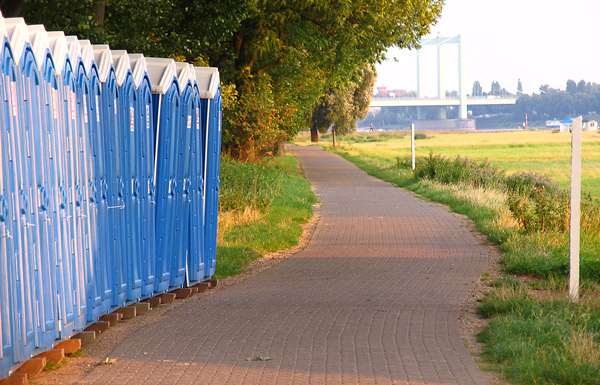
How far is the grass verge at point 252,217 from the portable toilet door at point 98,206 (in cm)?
356

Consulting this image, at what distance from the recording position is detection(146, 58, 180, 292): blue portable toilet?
7988mm

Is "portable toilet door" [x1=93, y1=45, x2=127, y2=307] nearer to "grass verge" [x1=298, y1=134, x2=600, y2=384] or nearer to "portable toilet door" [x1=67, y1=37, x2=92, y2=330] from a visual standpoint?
"portable toilet door" [x1=67, y1=37, x2=92, y2=330]

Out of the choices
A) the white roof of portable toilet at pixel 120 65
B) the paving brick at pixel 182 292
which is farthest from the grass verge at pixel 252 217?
the white roof of portable toilet at pixel 120 65

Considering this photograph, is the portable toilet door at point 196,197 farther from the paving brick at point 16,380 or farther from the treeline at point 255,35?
the treeline at point 255,35

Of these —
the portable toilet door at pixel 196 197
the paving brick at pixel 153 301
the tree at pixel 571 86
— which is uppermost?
the tree at pixel 571 86

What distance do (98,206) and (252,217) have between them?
8.67 meters

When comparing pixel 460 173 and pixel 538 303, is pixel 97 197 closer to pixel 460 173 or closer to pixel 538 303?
pixel 538 303

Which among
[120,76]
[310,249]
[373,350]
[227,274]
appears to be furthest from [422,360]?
[310,249]

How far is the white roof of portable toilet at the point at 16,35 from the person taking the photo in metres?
5.10

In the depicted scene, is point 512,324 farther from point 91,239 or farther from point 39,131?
point 39,131

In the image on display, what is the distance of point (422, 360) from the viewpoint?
5.83m

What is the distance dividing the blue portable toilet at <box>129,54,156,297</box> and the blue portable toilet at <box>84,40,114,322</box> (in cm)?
76

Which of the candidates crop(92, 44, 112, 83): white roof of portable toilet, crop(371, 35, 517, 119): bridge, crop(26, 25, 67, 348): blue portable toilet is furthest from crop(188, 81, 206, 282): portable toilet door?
crop(371, 35, 517, 119): bridge

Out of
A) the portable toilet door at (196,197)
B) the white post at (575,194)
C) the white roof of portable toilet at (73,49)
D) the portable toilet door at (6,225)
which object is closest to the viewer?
the portable toilet door at (6,225)
